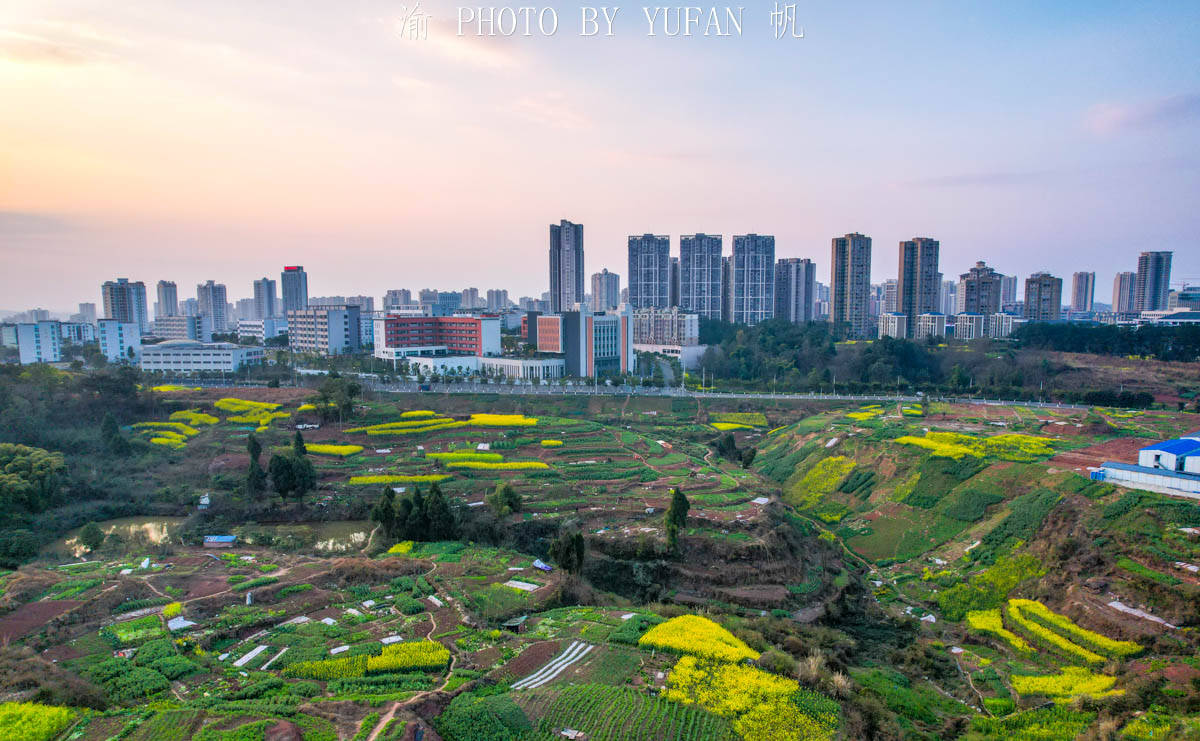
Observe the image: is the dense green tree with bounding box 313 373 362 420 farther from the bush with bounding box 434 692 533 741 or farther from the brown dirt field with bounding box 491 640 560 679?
the bush with bounding box 434 692 533 741

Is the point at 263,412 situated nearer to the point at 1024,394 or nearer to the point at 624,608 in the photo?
the point at 624,608

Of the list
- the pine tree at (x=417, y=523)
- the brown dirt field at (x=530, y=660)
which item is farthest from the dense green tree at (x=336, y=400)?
the brown dirt field at (x=530, y=660)

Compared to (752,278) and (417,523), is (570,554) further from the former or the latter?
(752,278)

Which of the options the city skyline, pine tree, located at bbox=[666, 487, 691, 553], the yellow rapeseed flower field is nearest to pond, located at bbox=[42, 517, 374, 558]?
pine tree, located at bbox=[666, 487, 691, 553]

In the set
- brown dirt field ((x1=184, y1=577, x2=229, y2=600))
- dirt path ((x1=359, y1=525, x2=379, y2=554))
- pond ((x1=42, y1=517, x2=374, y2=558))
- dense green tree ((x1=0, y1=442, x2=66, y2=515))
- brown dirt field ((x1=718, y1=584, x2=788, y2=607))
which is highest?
dense green tree ((x1=0, y1=442, x2=66, y2=515))

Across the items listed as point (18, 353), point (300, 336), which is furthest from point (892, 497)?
point (18, 353)

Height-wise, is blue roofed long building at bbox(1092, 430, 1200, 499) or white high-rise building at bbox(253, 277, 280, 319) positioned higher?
white high-rise building at bbox(253, 277, 280, 319)
